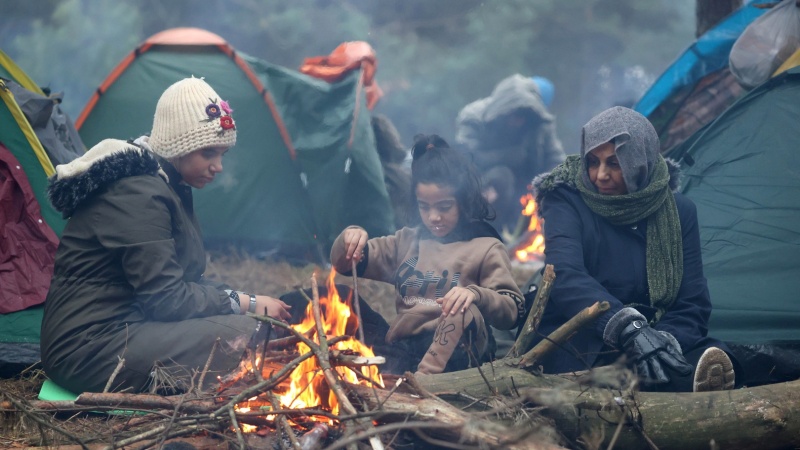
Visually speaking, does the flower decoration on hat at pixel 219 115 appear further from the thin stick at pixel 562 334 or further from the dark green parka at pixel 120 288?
the thin stick at pixel 562 334

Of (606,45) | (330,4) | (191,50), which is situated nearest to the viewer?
(191,50)

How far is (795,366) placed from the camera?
4.09 m

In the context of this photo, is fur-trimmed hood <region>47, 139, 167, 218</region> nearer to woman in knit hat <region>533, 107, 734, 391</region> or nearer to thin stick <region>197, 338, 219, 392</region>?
thin stick <region>197, 338, 219, 392</region>

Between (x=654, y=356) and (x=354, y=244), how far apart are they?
5.38 ft

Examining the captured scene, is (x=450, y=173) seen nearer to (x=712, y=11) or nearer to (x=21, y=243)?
(x=21, y=243)

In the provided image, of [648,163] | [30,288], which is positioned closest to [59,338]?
[30,288]

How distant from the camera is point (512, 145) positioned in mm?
9859

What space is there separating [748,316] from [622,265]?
1161 millimetres

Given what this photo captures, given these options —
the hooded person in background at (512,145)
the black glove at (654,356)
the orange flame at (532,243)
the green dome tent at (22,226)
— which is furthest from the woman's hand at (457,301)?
the hooded person in background at (512,145)

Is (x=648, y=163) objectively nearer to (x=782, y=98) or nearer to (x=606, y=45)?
(x=782, y=98)

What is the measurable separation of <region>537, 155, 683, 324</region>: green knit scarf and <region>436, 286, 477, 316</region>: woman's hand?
2.92 feet

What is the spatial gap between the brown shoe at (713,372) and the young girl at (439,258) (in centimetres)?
94

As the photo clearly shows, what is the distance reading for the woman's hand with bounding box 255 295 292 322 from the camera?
12.8ft

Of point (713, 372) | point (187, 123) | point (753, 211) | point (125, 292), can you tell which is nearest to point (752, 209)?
point (753, 211)
